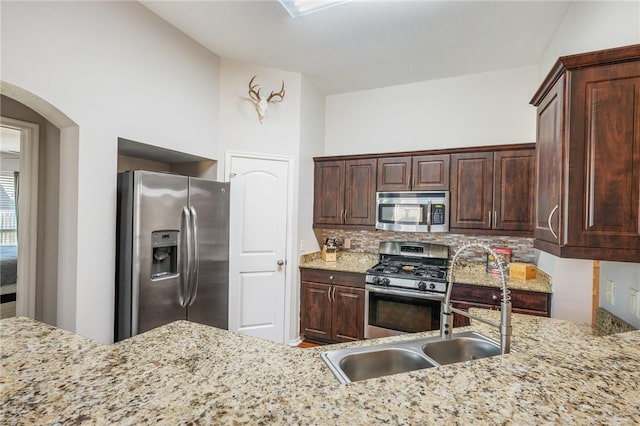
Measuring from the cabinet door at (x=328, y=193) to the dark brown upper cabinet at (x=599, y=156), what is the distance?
7.86 ft

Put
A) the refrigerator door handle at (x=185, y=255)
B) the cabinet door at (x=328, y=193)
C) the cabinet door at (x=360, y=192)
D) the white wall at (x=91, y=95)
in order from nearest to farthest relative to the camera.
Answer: the white wall at (x=91, y=95) < the refrigerator door handle at (x=185, y=255) < the cabinet door at (x=360, y=192) < the cabinet door at (x=328, y=193)

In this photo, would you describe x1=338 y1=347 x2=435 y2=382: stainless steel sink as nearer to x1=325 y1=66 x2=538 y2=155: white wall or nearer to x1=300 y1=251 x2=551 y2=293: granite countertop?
x1=300 y1=251 x2=551 y2=293: granite countertop

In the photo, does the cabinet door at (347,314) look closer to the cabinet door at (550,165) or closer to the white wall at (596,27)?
the cabinet door at (550,165)

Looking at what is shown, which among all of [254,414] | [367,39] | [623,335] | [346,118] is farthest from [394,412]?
[346,118]

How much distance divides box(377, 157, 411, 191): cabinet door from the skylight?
1674 mm

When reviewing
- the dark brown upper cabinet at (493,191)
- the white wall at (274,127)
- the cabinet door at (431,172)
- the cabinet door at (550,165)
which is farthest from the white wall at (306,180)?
the cabinet door at (550,165)

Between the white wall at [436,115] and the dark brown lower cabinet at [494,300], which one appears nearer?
the dark brown lower cabinet at [494,300]

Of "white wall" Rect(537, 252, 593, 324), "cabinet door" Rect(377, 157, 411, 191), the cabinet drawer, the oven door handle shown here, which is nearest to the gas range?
the oven door handle

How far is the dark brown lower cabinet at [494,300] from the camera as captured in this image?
2.47 metres

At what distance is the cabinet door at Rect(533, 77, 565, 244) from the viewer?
1382 millimetres

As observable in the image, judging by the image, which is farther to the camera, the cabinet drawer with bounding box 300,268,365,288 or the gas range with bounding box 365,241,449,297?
the cabinet drawer with bounding box 300,268,365,288

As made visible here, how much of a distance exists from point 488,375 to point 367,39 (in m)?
2.78

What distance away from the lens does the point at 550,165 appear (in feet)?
4.98

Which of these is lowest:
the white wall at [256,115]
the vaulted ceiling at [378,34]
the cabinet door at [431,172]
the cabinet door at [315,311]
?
the cabinet door at [315,311]
